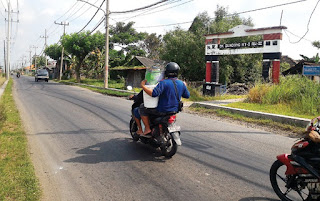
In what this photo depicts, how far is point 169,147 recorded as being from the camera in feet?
17.5

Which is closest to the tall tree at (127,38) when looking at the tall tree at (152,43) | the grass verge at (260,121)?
the tall tree at (152,43)

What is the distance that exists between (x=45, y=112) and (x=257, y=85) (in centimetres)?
940

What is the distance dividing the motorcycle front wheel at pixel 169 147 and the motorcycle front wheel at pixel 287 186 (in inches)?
72.5

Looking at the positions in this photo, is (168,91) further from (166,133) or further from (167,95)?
(166,133)

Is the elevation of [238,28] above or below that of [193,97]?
above

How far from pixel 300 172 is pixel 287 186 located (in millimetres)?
313

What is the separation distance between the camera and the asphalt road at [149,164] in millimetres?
3852

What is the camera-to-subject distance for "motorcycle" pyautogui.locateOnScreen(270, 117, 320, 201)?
10.5 feet

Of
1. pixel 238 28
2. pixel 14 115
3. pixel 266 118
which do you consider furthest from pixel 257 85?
pixel 14 115

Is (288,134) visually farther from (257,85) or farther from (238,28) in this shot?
(238,28)

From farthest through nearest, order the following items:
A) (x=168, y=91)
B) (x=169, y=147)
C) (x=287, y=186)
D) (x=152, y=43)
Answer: (x=152, y=43) < (x=169, y=147) < (x=168, y=91) < (x=287, y=186)

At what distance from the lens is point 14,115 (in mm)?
9547

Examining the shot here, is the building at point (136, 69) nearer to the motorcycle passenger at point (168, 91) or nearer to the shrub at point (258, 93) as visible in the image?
the shrub at point (258, 93)

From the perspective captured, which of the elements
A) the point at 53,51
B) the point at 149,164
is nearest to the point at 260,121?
the point at 149,164
